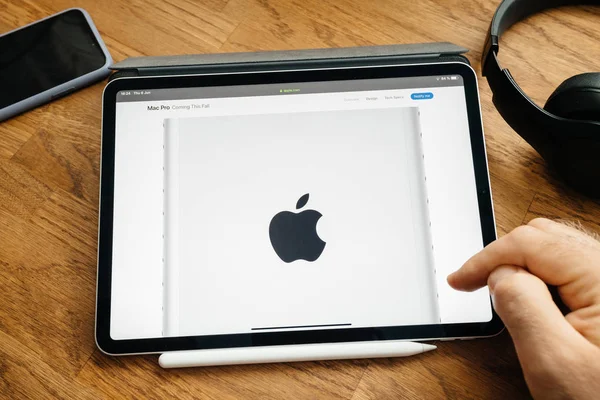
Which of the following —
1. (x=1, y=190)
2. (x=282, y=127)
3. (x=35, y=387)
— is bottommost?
(x=35, y=387)

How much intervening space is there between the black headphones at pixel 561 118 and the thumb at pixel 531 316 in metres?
0.17

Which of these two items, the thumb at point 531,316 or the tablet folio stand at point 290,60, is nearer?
the thumb at point 531,316

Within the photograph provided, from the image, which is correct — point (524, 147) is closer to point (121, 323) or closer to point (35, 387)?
point (121, 323)

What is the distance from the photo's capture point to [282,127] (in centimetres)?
57

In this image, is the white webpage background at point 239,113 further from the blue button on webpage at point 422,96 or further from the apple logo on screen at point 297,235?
the apple logo on screen at point 297,235

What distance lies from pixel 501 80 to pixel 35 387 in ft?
1.91

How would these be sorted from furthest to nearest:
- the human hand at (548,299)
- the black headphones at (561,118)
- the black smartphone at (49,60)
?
the black smartphone at (49,60) < the black headphones at (561,118) < the human hand at (548,299)

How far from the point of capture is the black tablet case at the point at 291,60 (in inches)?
23.3

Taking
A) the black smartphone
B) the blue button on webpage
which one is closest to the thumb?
the blue button on webpage

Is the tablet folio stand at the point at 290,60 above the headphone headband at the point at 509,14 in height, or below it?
below

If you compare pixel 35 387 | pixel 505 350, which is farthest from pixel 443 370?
pixel 35 387

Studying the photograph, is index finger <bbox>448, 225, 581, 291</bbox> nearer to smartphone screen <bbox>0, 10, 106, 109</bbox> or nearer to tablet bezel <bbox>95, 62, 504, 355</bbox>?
tablet bezel <bbox>95, 62, 504, 355</bbox>

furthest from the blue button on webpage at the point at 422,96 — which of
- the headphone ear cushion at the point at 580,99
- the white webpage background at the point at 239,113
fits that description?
the headphone ear cushion at the point at 580,99

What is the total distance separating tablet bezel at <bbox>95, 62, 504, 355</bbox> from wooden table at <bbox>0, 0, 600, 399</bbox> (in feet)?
0.08
